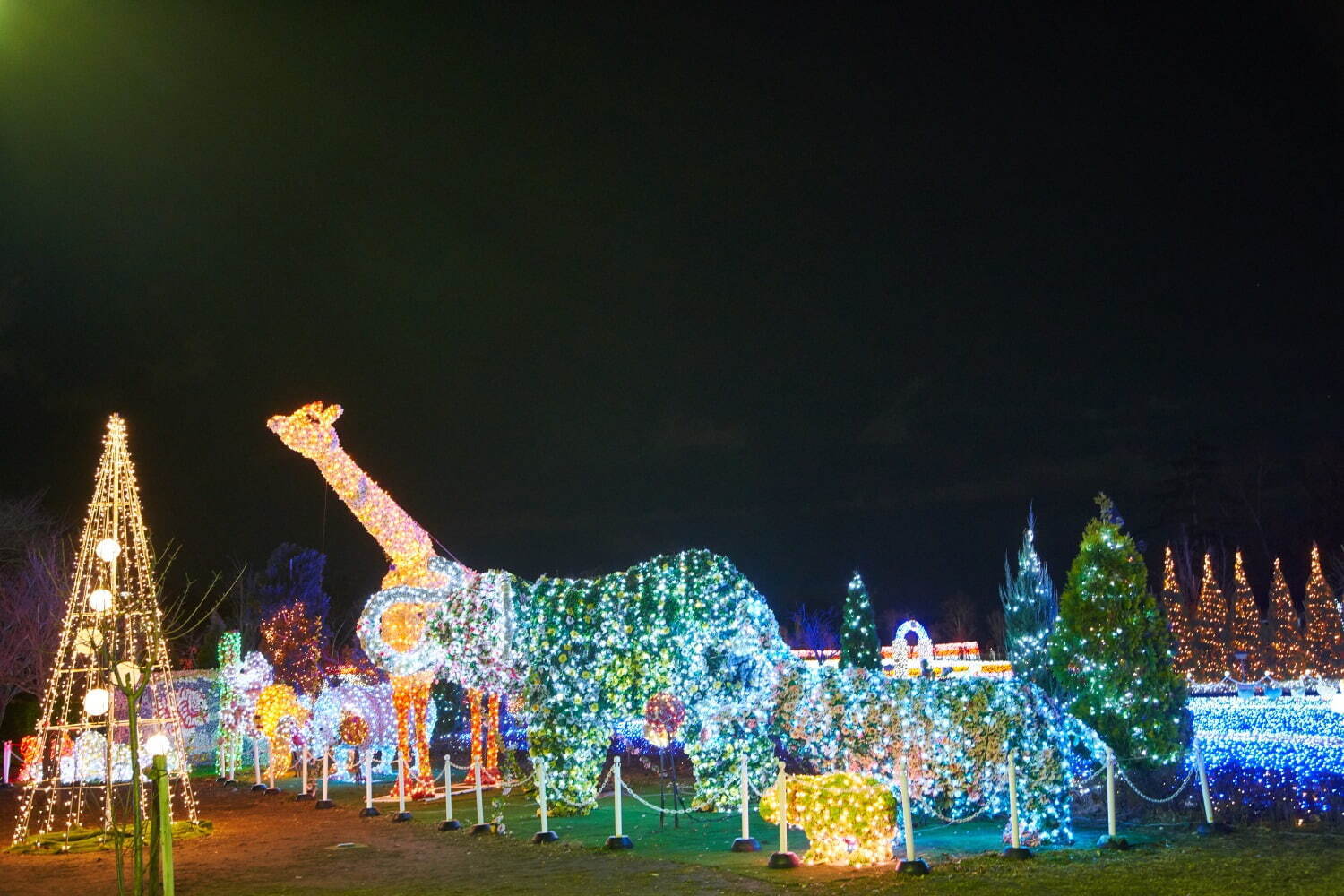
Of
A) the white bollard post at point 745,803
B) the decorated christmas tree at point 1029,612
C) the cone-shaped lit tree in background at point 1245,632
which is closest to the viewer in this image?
the white bollard post at point 745,803

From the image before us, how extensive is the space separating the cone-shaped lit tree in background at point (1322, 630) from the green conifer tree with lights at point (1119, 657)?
944 inches

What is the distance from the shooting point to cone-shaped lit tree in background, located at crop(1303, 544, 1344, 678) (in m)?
35.2

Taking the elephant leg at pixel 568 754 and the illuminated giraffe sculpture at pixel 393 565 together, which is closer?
the elephant leg at pixel 568 754

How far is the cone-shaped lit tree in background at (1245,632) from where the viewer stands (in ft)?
128

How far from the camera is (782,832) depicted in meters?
11.9

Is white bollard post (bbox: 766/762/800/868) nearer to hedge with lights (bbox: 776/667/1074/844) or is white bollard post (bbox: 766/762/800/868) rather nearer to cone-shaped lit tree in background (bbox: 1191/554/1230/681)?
hedge with lights (bbox: 776/667/1074/844)

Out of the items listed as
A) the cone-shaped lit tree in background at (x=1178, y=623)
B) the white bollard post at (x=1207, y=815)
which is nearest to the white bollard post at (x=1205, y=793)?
the white bollard post at (x=1207, y=815)

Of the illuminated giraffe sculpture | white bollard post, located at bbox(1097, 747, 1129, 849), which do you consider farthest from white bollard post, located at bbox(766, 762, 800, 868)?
the illuminated giraffe sculpture

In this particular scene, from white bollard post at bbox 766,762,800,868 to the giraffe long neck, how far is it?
746 centimetres

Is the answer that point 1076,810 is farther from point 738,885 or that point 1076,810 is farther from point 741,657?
point 738,885

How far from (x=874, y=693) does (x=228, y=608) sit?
41.2 meters

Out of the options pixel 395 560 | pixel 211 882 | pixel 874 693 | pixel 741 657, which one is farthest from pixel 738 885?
pixel 395 560

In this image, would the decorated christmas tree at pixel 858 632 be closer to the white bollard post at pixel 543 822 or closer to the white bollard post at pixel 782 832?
the white bollard post at pixel 543 822

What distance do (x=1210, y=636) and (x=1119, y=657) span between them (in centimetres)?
2749
